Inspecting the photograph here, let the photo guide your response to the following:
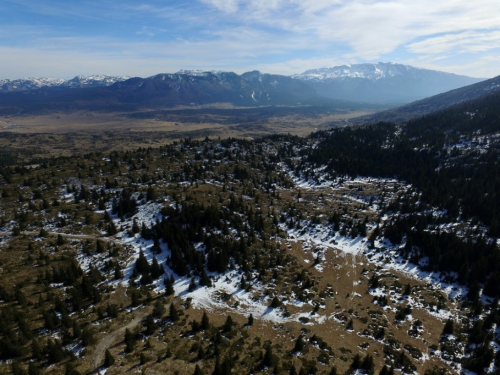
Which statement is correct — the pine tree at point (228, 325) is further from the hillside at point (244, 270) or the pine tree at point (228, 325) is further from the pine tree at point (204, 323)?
the pine tree at point (204, 323)

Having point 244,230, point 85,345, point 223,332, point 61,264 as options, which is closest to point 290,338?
point 223,332

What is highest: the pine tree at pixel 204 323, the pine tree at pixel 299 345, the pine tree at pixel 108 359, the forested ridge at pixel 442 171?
the forested ridge at pixel 442 171

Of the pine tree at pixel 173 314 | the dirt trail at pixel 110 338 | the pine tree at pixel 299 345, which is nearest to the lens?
the dirt trail at pixel 110 338

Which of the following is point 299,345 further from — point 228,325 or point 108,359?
point 108,359

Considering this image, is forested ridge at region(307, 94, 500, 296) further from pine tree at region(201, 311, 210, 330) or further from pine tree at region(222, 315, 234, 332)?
pine tree at region(201, 311, 210, 330)

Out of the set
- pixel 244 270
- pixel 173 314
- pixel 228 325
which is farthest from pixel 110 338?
pixel 244 270

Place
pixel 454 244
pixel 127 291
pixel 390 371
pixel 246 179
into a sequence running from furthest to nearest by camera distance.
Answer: pixel 246 179 < pixel 454 244 < pixel 127 291 < pixel 390 371

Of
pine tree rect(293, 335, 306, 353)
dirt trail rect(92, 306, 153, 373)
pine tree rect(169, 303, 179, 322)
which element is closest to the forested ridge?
pine tree rect(293, 335, 306, 353)

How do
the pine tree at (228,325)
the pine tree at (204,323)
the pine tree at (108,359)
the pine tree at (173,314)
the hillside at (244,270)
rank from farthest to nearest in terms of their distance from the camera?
the pine tree at (173,314)
the pine tree at (228,325)
the pine tree at (204,323)
the hillside at (244,270)
the pine tree at (108,359)

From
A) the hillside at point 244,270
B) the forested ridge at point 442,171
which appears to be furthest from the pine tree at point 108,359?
the forested ridge at point 442,171

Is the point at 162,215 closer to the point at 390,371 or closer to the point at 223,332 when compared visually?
the point at 223,332
